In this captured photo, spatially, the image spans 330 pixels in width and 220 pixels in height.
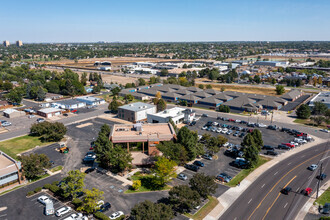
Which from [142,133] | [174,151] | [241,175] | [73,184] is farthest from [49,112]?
[241,175]

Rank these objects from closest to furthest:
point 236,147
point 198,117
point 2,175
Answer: point 2,175 < point 236,147 < point 198,117

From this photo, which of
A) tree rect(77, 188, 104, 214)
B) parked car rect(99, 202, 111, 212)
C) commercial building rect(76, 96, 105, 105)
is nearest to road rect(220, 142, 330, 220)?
parked car rect(99, 202, 111, 212)

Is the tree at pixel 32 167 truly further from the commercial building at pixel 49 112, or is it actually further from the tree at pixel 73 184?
the commercial building at pixel 49 112

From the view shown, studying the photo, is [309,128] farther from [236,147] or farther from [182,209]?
[182,209]

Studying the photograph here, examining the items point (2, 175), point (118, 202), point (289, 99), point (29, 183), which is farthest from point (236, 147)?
point (289, 99)

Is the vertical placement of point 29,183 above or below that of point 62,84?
below

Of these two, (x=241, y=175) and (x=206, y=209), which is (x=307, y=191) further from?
(x=206, y=209)
